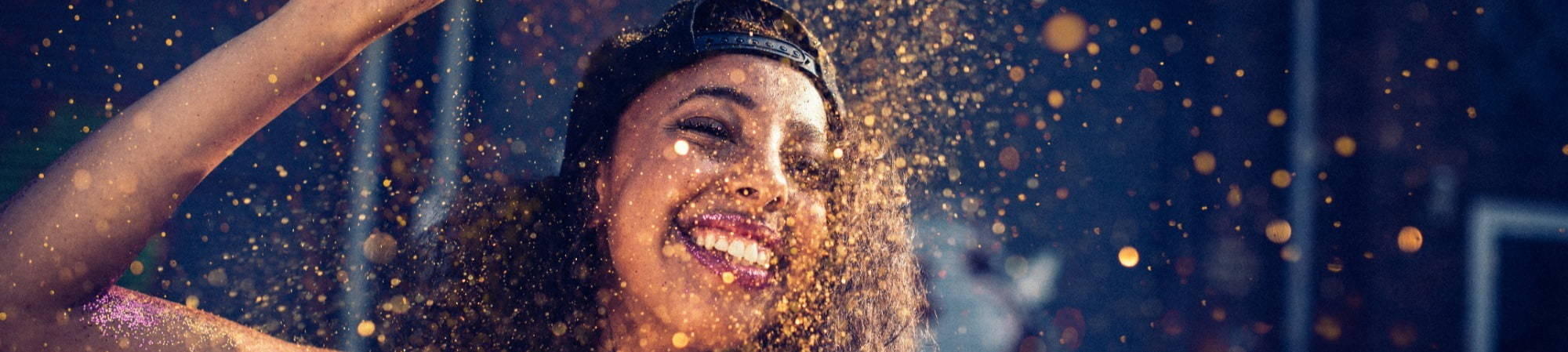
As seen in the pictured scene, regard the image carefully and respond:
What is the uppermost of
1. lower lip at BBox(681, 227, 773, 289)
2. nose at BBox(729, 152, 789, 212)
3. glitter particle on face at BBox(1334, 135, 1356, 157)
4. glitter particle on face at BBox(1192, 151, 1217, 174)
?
nose at BBox(729, 152, 789, 212)

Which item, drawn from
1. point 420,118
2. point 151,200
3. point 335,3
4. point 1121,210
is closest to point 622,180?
point 335,3

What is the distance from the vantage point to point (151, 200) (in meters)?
0.79

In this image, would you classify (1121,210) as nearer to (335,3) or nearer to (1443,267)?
(1443,267)

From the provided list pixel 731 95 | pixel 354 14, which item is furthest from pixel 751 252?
pixel 354 14

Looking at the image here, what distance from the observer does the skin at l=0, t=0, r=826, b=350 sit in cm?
76

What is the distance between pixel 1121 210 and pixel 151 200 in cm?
255

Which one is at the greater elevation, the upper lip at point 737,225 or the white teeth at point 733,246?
the upper lip at point 737,225

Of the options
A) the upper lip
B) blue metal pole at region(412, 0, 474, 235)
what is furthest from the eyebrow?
blue metal pole at region(412, 0, 474, 235)

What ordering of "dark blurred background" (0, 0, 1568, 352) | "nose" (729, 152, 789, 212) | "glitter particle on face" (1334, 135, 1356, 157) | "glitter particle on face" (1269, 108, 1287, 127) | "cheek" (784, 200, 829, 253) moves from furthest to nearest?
1. "glitter particle on face" (1269, 108, 1287, 127)
2. "glitter particle on face" (1334, 135, 1356, 157)
3. "dark blurred background" (0, 0, 1568, 352)
4. "cheek" (784, 200, 829, 253)
5. "nose" (729, 152, 789, 212)

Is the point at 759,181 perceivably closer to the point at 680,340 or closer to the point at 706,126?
the point at 706,126

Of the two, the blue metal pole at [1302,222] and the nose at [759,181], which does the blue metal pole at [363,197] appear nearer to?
the nose at [759,181]

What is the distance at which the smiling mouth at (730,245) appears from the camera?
3.58 feet

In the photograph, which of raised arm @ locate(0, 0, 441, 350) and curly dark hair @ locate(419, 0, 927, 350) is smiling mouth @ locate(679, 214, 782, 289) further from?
raised arm @ locate(0, 0, 441, 350)

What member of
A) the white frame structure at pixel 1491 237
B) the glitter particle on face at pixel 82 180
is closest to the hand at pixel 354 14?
the glitter particle on face at pixel 82 180
